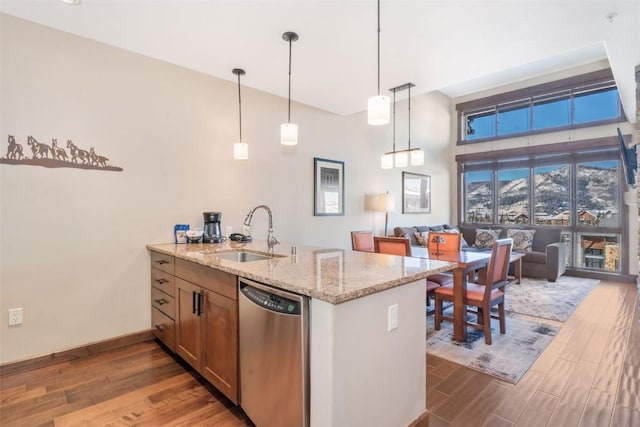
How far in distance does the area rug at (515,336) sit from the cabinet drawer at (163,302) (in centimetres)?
227

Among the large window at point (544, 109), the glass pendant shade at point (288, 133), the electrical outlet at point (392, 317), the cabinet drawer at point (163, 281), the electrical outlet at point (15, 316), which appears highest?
the large window at point (544, 109)

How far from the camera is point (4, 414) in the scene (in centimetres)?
196

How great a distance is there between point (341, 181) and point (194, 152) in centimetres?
236

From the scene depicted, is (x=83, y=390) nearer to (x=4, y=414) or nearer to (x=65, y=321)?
(x=4, y=414)

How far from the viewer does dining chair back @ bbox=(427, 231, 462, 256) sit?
3.48 meters

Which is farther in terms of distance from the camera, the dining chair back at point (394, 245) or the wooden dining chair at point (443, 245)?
the wooden dining chair at point (443, 245)

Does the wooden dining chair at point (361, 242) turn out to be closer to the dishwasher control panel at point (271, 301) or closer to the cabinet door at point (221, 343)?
the cabinet door at point (221, 343)

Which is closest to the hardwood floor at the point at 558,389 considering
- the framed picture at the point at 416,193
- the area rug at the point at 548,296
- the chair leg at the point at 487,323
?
the chair leg at the point at 487,323

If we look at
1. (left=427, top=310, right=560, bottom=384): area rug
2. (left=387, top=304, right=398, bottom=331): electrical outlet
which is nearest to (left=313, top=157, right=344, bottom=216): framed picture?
(left=427, top=310, right=560, bottom=384): area rug

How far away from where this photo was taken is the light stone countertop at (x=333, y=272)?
1.34 m

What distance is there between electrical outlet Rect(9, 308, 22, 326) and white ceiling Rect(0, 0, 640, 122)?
7.49 ft

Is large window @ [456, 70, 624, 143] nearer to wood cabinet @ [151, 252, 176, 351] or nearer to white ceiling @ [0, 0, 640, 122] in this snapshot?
white ceiling @ [0, 0, 640, 122]

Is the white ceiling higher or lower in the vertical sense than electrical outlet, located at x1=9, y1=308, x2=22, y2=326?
higher

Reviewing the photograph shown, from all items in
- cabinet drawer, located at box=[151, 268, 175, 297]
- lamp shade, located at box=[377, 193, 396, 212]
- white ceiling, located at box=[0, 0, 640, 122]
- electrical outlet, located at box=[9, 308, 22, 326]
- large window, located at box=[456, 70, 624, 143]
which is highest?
large window, located at box=[456, 70, 624, 143]
